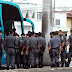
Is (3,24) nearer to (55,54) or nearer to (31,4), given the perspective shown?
(55,54)

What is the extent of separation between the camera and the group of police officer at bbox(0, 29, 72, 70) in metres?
16.2

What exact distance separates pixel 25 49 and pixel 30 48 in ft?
0.85

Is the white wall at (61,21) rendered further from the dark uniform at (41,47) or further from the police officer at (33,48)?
the police officer at (33,48)

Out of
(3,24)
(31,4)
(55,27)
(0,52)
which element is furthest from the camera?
(55,27)

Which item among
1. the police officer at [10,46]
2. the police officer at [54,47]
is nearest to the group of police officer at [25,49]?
the police officer at [10,46]

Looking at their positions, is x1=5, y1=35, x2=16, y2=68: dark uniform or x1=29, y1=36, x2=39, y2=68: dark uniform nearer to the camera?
x1=5, y1=35, x2=16, y2=68: dark uniform

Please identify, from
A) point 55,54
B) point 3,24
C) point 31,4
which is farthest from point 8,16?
point 31,4

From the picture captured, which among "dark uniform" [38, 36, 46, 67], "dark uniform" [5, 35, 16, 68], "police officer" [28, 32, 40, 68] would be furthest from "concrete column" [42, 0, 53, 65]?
"dark uniform" [5, 35, 16, 68]

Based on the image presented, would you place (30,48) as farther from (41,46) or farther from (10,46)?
(10,46)

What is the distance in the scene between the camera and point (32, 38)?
16594 mm

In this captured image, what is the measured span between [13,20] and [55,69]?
4.27 m

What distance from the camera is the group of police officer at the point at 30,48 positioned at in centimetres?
1622

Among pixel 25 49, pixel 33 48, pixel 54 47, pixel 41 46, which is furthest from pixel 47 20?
pixel 25 49

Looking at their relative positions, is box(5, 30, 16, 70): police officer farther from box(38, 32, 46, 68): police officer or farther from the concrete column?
the concrete column
